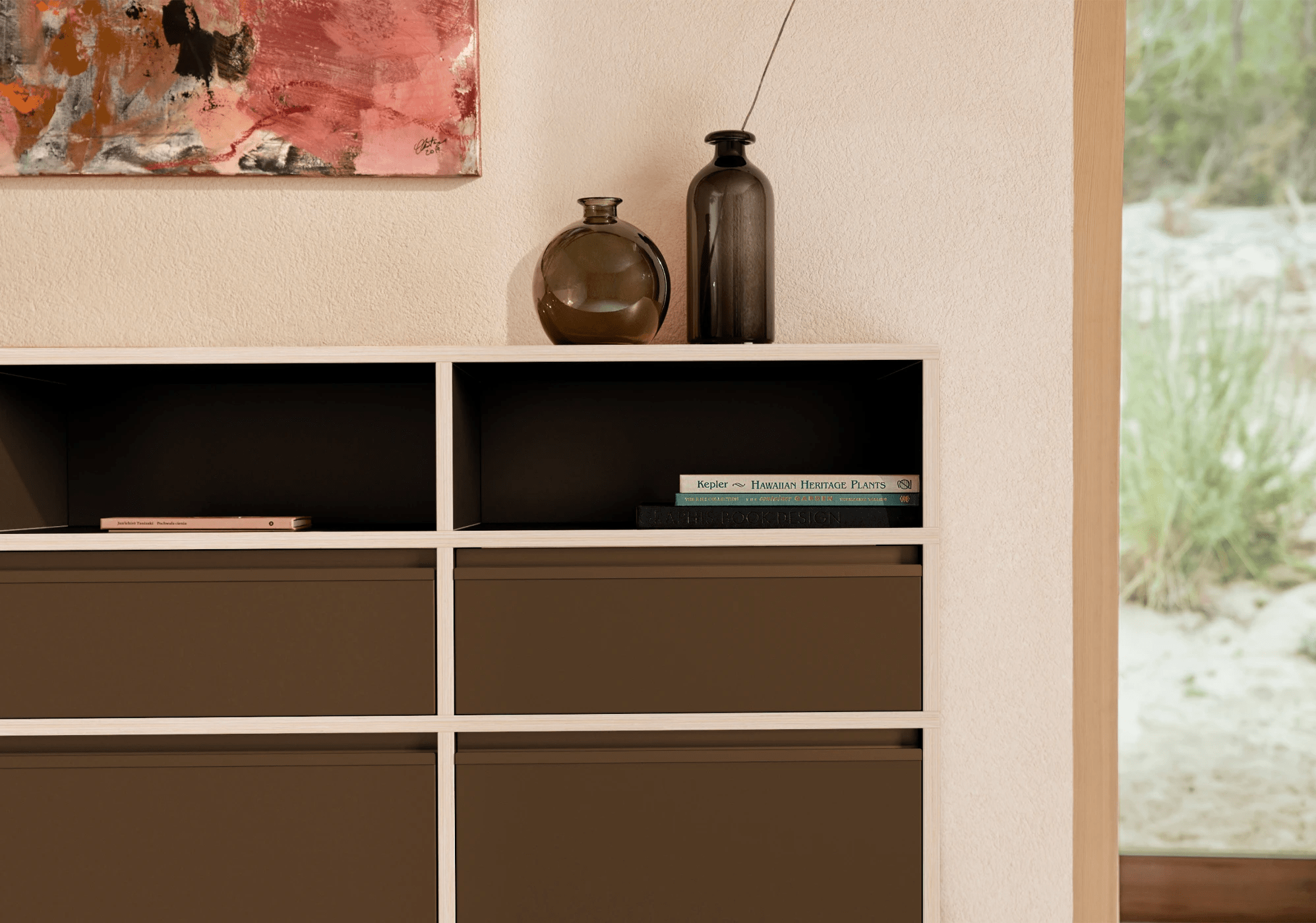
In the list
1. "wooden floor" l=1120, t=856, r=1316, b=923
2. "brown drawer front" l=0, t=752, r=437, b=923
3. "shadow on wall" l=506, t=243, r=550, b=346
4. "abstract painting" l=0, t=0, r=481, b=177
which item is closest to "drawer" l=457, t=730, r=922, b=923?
"brown drawer front" l=0, t=752, r=437, b=923

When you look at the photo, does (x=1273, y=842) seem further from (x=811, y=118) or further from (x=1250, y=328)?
(x=811, y=118)

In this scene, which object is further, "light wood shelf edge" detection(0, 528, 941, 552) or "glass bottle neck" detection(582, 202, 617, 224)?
"glass bottle neck" detection(582, 202, 617, 224)

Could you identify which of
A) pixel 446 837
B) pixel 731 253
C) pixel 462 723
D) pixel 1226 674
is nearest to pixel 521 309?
pixel 731 253

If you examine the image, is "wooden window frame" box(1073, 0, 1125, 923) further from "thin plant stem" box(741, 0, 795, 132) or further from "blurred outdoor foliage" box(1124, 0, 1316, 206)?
"thin plant stem" box(741, 0, 795, 132)

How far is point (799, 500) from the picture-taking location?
1.24 meters

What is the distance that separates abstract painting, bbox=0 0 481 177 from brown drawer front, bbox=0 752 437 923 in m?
1.11

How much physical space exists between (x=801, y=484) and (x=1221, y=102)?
149 centimetres

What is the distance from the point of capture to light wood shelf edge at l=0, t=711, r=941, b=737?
3.85 feet

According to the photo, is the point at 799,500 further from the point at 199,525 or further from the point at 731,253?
the point at 199,525

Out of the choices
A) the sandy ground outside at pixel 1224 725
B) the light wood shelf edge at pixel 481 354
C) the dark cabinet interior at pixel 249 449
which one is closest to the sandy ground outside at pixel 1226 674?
the sandy ground outside at pixel 1224 725

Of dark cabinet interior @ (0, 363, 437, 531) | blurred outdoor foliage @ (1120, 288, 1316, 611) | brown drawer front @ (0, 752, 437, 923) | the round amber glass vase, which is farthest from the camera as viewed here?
blurred outdoor foliage @ (1120, 288, 1316, 611)

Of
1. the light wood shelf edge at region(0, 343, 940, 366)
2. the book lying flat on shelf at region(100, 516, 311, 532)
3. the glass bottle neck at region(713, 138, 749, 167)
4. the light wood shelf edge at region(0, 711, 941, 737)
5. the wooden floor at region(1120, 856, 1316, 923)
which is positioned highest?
the glass bottle neck at region(713, 138, 749, 167)

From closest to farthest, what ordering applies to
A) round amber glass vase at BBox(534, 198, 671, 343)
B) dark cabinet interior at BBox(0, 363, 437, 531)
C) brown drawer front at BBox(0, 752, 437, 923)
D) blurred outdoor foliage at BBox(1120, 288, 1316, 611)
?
brown drawer front at BBox(0, 752, 437, 923) → round amber glass vase at BBox(534, 198, 671, 343) → dark cabinet interior at BBox(0, 363, 437, 531) → blurred outdoor foliage at BBox(1120, 288, 1316, 611)

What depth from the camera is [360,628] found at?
1.19 m
